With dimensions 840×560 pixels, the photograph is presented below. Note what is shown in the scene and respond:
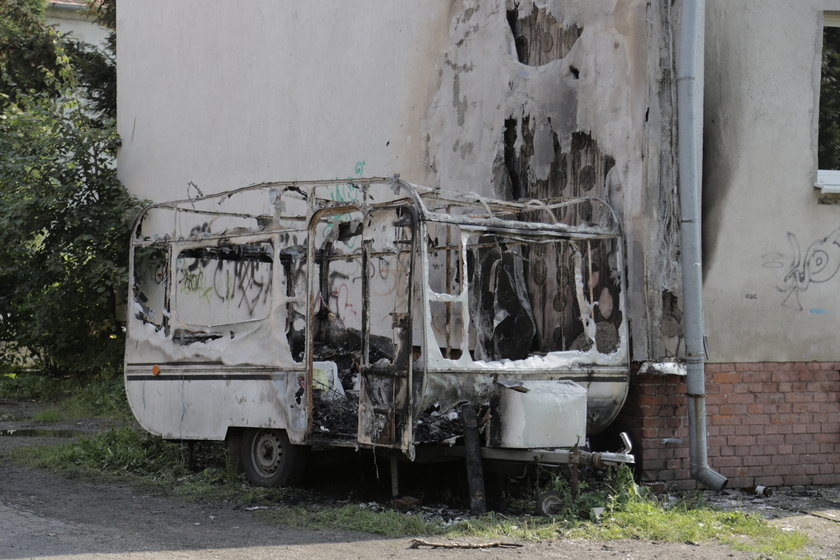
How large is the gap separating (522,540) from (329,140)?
21.6ft

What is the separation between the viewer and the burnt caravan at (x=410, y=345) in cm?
730

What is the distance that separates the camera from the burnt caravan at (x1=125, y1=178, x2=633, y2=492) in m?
7.30

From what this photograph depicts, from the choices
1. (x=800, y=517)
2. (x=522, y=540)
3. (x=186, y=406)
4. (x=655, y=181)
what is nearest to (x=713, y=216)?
(x=655, y=181)

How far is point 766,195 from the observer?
8727 mm

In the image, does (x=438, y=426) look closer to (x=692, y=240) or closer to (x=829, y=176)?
(x=692, y=240)

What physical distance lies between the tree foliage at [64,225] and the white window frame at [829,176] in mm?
9267

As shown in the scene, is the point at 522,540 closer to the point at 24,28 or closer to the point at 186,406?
the point at 186,406

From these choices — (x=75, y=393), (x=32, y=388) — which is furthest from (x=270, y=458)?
(x=32, y=388)

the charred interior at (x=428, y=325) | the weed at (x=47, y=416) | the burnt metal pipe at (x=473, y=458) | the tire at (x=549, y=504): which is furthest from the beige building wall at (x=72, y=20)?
the tire at (x=549, y=504)

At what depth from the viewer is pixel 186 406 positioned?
8922 millimetres

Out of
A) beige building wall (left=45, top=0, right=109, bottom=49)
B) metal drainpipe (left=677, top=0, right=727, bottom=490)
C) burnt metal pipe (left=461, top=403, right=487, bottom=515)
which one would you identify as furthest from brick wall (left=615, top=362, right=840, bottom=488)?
beige building wall (left=45, top=0, right=109, bottom=49)

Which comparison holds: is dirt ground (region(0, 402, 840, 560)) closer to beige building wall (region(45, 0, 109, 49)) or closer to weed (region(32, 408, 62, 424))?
weed (region(32, 408, 62, 424))

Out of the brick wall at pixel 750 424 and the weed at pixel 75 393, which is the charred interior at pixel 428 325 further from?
the weed at pixel 75 393

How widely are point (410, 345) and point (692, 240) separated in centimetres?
259
